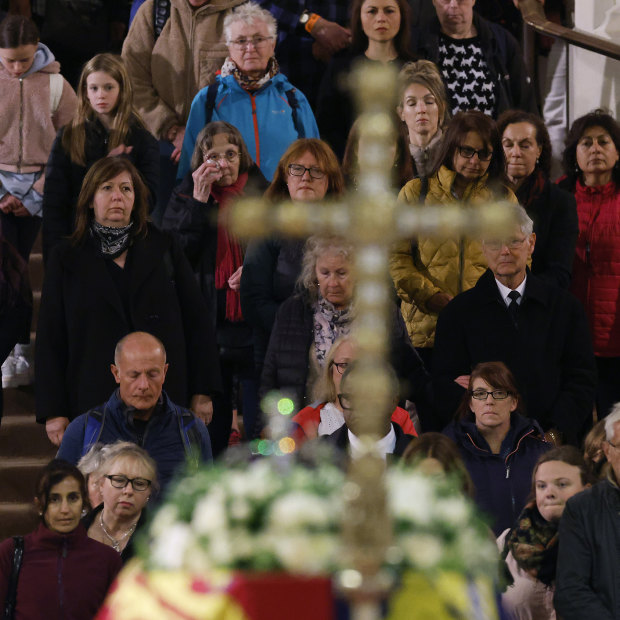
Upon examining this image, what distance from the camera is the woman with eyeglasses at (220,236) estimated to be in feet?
25.5

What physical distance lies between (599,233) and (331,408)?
2.36 meters

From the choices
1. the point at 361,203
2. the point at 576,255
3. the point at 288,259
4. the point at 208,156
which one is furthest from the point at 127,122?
the point at 361,203

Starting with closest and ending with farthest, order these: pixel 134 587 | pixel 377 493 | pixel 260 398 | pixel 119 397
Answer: pixel 377 493, pixel 134 587, pixel 119 397, pixel 260 398

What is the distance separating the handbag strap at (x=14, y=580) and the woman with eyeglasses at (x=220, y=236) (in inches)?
84.2

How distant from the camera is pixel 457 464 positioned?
5.54m

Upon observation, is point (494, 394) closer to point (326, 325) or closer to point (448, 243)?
point (326, 325)

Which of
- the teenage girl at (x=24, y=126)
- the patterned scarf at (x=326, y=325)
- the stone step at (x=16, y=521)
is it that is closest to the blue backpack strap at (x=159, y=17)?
the teenage girl at (x=24, y=126)

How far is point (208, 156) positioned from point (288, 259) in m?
0.81

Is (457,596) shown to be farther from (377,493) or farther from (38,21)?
(38,21)

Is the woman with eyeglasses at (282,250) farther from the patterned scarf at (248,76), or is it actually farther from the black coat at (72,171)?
the patterned scarf at (248,76)

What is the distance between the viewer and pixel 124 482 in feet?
20.0

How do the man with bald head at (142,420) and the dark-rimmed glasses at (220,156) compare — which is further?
the dark-rimmed glasses at (220,156)

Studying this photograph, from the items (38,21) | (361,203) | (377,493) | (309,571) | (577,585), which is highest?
(38,21)

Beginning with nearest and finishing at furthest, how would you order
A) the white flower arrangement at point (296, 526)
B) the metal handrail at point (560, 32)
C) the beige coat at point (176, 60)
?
the white flower arrangement at point (296, 526), the beige coat at point (176, 60), the metal handrail at point (560, 32)
